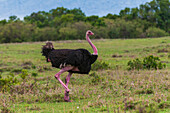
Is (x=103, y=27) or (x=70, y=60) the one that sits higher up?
(x=103, y=27)

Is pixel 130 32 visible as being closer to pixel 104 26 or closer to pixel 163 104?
pixel 104 26

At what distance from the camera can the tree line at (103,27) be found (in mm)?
55531

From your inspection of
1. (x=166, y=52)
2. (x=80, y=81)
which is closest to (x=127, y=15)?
(x=166, y=52)

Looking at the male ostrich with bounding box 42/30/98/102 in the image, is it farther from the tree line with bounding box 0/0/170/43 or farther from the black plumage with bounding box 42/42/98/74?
the tree line with bounding box 0/0/170/43

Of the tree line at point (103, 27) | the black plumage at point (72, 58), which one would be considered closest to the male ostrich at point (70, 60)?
the black plumage at point (72, 58)

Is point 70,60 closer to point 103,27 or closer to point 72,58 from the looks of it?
point 72,58

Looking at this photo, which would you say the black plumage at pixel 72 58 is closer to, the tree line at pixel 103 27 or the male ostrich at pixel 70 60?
the male ostrich at pixel 70 60

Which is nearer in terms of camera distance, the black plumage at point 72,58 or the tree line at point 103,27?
the black plumage at point 72,58

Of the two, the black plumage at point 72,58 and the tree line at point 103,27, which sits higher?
the tree line at point 103,27

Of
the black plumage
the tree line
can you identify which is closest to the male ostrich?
the black plumage

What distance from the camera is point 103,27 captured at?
56.7m

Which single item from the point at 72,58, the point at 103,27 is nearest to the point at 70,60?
the point at 72,58

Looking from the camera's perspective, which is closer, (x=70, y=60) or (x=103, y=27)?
(x=70, y=60)

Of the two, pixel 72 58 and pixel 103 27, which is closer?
pixel 72 58
